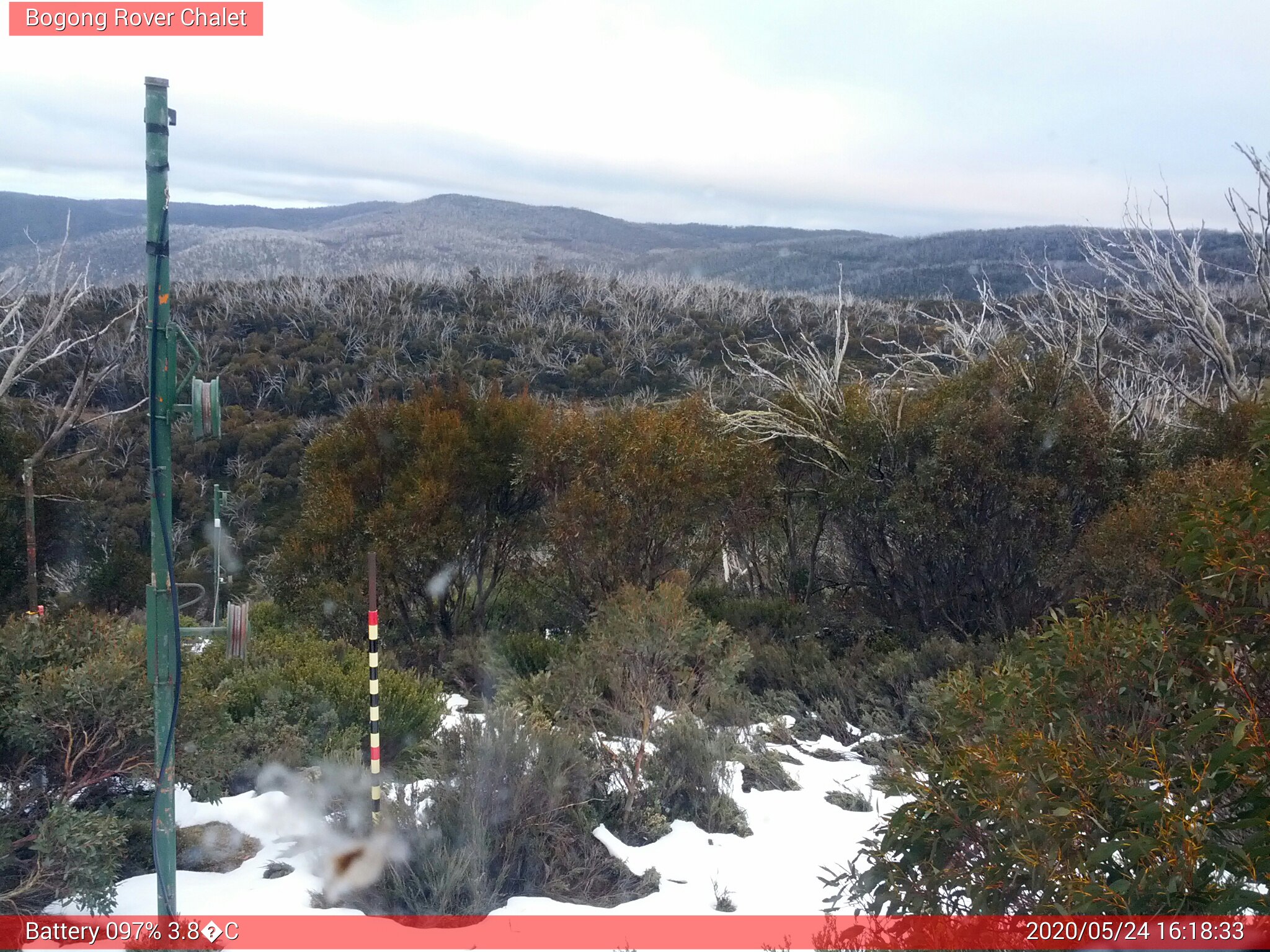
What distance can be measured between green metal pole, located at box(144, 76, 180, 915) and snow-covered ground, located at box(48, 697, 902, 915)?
61cm

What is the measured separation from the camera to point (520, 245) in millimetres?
70000

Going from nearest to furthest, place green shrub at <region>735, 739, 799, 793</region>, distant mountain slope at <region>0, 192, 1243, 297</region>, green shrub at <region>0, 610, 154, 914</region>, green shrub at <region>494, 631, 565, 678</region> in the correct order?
green shrub at <region>0, 610, 154, 914</region>
green shrub at <region>735, 739, 799, 793</region>
green shrub at <region>494, 631, 565, 678</region>
distant mountain slope at <region>0, 192, 1243, 297</region>

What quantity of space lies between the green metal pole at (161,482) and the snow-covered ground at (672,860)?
2.01ft

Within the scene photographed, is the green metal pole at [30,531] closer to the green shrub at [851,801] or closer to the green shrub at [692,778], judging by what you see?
the green shrub at [692,778]

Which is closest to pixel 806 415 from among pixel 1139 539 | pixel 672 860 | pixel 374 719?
pixel 1139 539

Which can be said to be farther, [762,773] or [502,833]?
[762,773]

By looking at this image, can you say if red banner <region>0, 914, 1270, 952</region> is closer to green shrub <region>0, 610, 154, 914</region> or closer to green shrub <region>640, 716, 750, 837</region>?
green shrub <region>0, 610, 154, 914</region>

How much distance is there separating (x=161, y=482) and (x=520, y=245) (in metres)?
68.8

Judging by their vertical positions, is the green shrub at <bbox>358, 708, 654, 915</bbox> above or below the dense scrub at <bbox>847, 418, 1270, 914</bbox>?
below

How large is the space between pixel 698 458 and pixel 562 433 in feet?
4.87

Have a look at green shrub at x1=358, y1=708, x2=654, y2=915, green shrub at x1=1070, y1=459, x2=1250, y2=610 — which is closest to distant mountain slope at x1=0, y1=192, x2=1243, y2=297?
green shrub at x1=358, y1=708, x2=654, y2=915

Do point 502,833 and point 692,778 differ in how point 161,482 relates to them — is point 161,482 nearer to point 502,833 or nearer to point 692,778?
point 502,833

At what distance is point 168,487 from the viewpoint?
3.69 m

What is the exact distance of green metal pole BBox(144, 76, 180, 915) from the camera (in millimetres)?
3584
